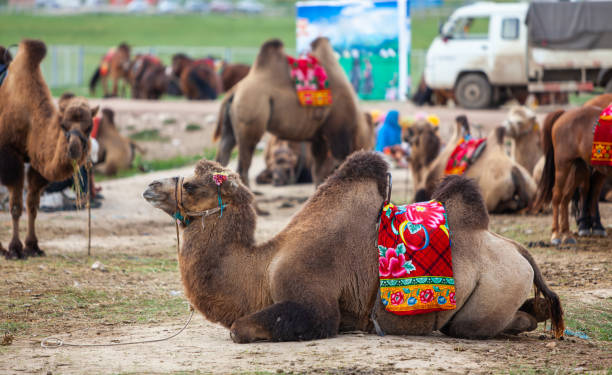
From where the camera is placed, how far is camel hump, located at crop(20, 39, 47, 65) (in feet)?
29.1

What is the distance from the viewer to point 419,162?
12500mm

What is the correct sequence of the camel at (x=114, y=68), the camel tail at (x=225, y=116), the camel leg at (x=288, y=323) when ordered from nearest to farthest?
the camel leg at (x=288, y=323) → the camel tail at (x=225, y=116) → the camel at (x=114, y=68)

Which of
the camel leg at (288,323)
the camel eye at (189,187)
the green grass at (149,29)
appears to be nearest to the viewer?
the camel leg at (288,323)

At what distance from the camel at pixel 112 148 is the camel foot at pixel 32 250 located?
7.46 meters

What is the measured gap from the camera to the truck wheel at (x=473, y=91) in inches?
885

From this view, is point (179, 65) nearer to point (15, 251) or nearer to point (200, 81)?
point (200, 81)

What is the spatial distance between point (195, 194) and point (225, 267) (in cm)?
48

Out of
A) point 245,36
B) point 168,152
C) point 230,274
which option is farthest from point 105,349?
point 245,36

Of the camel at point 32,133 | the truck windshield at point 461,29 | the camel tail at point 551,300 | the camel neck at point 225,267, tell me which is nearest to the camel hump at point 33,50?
the camel at point 32,133

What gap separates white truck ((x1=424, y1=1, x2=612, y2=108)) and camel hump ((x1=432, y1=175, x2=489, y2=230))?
54.5ft

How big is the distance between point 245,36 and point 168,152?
133 feet

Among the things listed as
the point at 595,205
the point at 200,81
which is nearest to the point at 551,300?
the point at 595,205

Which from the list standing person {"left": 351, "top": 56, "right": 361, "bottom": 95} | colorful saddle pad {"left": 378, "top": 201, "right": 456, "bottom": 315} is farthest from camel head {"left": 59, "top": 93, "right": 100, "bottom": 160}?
standing person {"left": 351, "top": 56, "right": 361, "bottom": 95}

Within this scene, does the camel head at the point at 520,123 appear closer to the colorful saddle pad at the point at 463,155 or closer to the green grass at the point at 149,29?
the colorful saddle pad at the point at 463,155
